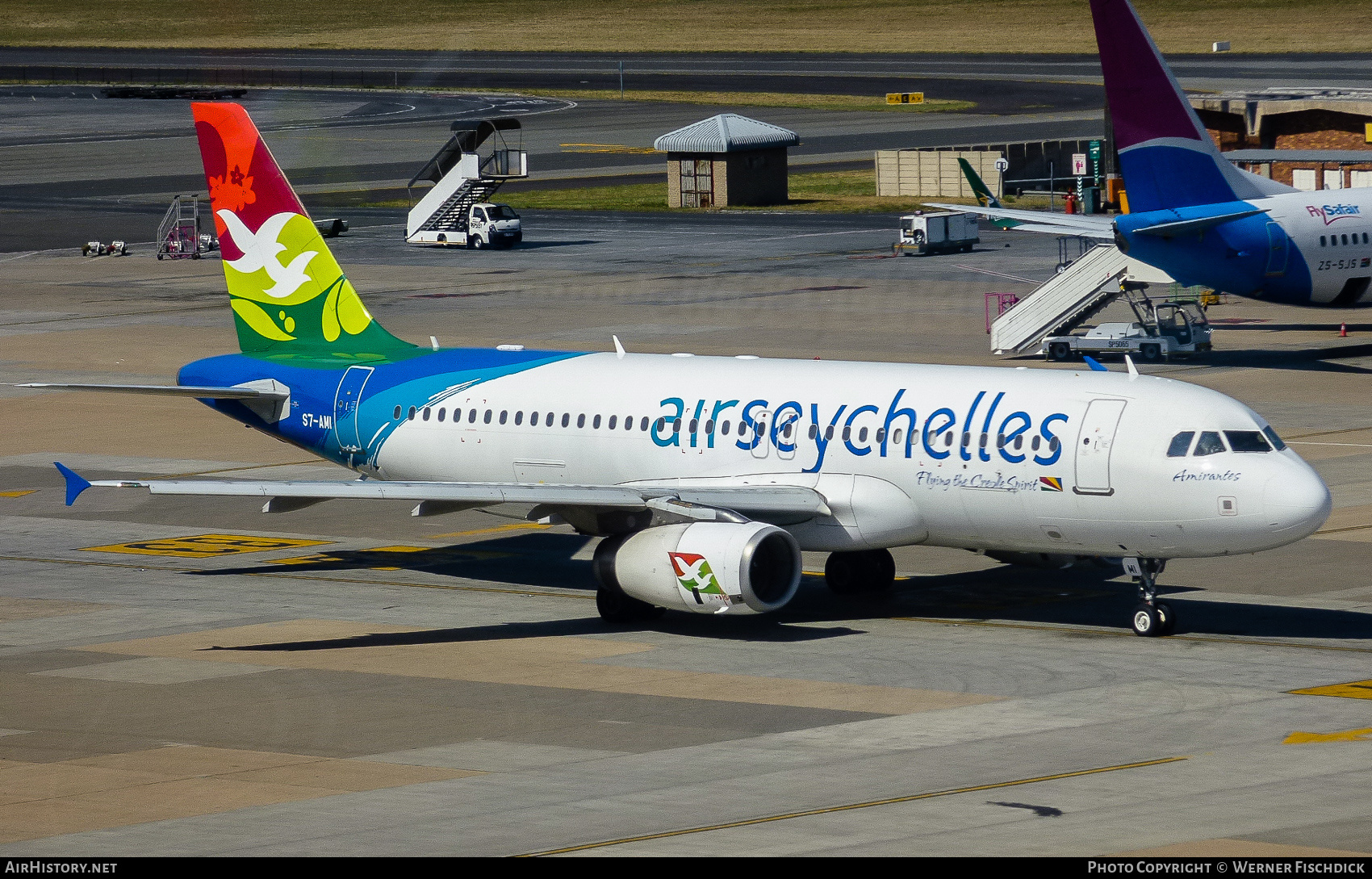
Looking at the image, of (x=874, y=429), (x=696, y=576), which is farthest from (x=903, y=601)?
(x=696, y=576)

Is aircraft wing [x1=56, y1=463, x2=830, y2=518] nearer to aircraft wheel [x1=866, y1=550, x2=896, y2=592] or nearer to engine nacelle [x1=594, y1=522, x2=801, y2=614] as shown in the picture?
engine nacelle [x1=594, y1=522, x2=801, y2=614]

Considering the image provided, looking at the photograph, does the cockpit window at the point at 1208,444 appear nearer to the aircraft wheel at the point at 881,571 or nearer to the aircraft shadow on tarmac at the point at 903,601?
the aircraft shadow on tarmac at the point at 903,601

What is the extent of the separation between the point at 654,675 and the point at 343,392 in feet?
41.0

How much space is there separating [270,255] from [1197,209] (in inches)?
1313

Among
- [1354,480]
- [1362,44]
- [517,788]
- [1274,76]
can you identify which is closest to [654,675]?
[517,788]

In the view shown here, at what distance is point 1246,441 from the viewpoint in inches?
1292

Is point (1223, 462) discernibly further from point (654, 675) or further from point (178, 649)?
point (178, 649)

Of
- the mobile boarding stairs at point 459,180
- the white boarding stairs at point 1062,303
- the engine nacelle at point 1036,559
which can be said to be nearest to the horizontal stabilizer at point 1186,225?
the white boarding stairs at point 1062,303

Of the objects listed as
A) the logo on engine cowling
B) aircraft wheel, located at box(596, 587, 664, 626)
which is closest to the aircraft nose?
the logo on engine cowling

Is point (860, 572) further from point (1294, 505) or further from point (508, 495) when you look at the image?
point (1294, 505)

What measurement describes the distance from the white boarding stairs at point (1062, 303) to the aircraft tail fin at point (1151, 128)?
6.56 metres

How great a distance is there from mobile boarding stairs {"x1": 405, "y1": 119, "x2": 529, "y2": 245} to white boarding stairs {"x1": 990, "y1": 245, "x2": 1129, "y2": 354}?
44.9 metres

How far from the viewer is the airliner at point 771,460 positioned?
32969 millimetres

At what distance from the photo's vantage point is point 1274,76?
525ft
